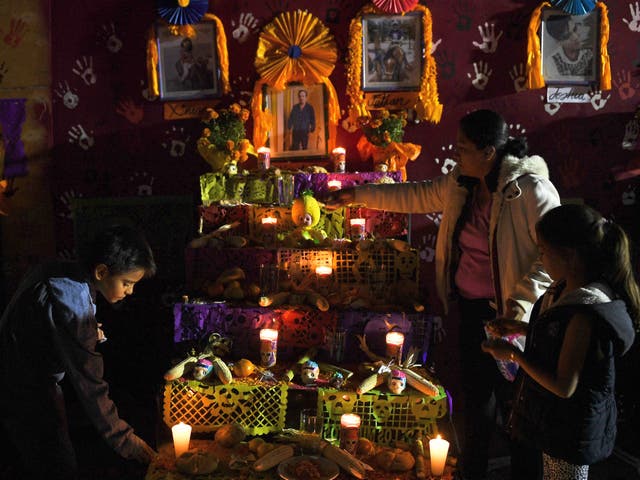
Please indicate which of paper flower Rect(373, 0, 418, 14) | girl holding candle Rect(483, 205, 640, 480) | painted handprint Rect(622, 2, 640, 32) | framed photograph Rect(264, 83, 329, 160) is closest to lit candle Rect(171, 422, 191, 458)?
girl holding candle Rect(483, 205, 640, 480)

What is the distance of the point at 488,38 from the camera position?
3.70 meters

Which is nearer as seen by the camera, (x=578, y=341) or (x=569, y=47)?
(x=578, y=341)

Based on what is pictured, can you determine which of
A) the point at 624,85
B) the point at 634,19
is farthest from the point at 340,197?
the point at 634,19

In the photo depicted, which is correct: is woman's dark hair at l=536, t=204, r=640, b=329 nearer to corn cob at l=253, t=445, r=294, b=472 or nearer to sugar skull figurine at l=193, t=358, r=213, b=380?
corn cob at l=253, t=445, r=294, b=472

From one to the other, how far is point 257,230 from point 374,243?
676mm

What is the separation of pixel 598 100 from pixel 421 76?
116 centimetres

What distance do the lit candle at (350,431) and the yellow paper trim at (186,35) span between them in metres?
2.28

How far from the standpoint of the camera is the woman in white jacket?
249 centimetres

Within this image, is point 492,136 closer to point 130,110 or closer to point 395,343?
point 395,343

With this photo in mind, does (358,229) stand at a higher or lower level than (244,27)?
lower

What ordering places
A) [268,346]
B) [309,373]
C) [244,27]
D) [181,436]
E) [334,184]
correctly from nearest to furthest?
1. [181,436]
2. [309,373]
3. [268,346]
4. [334,184]
5. [244,27]

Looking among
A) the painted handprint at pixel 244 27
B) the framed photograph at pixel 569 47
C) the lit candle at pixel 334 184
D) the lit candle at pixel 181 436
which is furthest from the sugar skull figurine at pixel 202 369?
the framed photograph at pixel 569 47

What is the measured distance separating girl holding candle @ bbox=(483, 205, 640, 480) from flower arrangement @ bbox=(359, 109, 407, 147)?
1676 mm

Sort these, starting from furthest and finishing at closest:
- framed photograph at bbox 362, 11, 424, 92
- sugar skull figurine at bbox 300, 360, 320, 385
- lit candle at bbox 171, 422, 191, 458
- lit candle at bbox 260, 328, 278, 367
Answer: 1. framed photograph at bbox 362, 11, 424, 92
2. lit candle at bbox 260, 328, 278, 367
3. sugar skull figurine at bbox 300, 360, 320, 385
4. lit candle at bbox 171, 422, 191, 458
